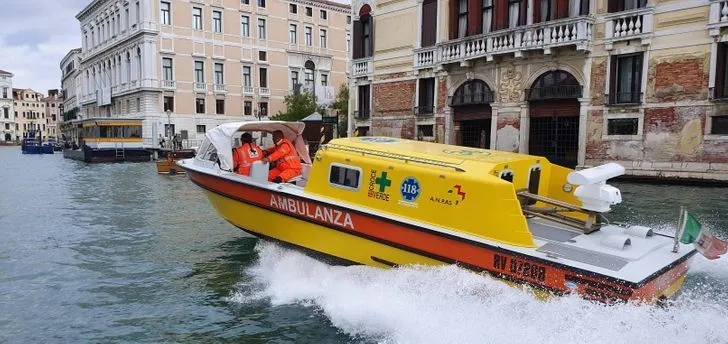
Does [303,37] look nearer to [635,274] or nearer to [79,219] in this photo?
[79,219]

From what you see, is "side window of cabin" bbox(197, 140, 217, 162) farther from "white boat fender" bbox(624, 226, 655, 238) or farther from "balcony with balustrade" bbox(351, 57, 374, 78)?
"balcony with balustrade" bbox(351, 57, 374, 78)

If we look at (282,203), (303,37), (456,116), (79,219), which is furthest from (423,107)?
(303,37)

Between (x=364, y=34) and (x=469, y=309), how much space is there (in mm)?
25266

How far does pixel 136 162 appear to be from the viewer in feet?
123

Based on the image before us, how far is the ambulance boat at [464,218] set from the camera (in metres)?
5.39

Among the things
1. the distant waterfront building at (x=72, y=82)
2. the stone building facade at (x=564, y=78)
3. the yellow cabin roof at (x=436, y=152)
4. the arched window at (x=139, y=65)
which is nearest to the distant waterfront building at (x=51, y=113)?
the distant waterfront building at (x=72, y=82)

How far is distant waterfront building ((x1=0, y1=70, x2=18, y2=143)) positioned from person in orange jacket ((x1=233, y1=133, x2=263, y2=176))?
134 m

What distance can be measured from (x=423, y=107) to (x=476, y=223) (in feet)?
66.4

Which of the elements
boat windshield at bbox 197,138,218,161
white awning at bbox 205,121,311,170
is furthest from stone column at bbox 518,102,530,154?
boat windshield at bbox 197,138,218,161

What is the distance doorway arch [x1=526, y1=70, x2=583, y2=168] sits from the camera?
66.5ft

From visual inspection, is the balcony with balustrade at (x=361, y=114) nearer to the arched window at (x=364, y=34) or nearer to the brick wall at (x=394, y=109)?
the brick wall at (x=394, y=109)

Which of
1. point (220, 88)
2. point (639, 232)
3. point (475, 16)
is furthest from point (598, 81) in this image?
point (220, 88)

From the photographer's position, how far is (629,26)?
60.7ft

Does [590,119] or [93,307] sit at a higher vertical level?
[590,119]
